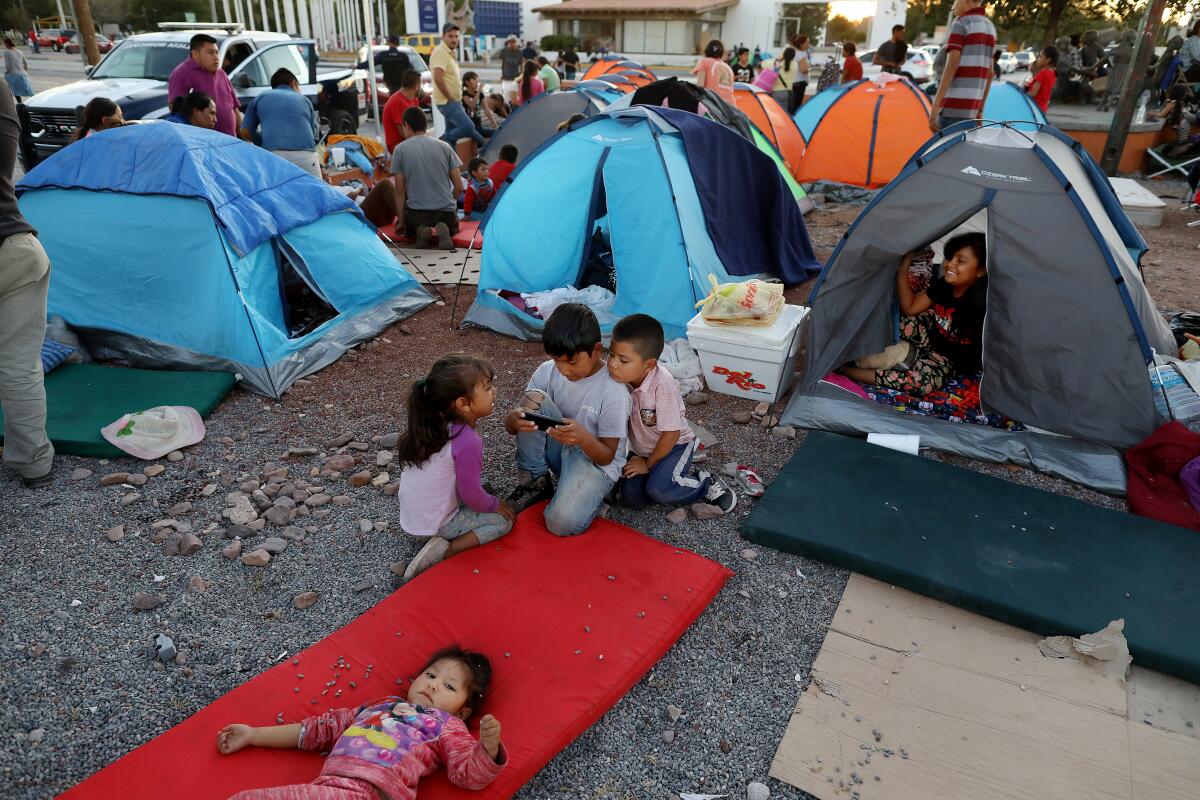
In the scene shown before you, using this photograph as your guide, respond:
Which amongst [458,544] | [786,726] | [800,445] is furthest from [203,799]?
[800,445]

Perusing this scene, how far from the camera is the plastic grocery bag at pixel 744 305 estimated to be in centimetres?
433

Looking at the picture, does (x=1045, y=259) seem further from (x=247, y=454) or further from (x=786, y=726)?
(x=247, y=454)

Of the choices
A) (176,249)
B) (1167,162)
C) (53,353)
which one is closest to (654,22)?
(1167,162)

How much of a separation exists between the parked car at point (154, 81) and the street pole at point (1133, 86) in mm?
11376

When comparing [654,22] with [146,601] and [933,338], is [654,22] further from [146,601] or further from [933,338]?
[146,601]

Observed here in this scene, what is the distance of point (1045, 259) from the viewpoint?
→ 3.95m

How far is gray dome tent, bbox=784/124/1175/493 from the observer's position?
3857mm

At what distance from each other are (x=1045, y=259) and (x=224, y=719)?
4.25 meters

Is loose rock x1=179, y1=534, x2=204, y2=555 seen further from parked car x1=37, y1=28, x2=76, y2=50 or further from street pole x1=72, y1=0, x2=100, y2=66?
parked car x1=37, y1=28, x2=76, y2=50

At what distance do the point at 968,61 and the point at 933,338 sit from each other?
2855mm

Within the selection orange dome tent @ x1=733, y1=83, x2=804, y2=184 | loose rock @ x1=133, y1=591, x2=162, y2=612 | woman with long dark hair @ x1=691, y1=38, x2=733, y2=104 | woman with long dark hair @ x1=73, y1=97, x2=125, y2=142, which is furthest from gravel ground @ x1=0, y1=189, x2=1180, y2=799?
orange dome tent @ x1=733, y1=83, x2=804, y2=184

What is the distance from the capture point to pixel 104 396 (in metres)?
4.26

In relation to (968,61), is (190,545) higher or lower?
lower

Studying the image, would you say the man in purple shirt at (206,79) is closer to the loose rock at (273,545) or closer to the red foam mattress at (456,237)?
the red foam mattress at (456,237)
